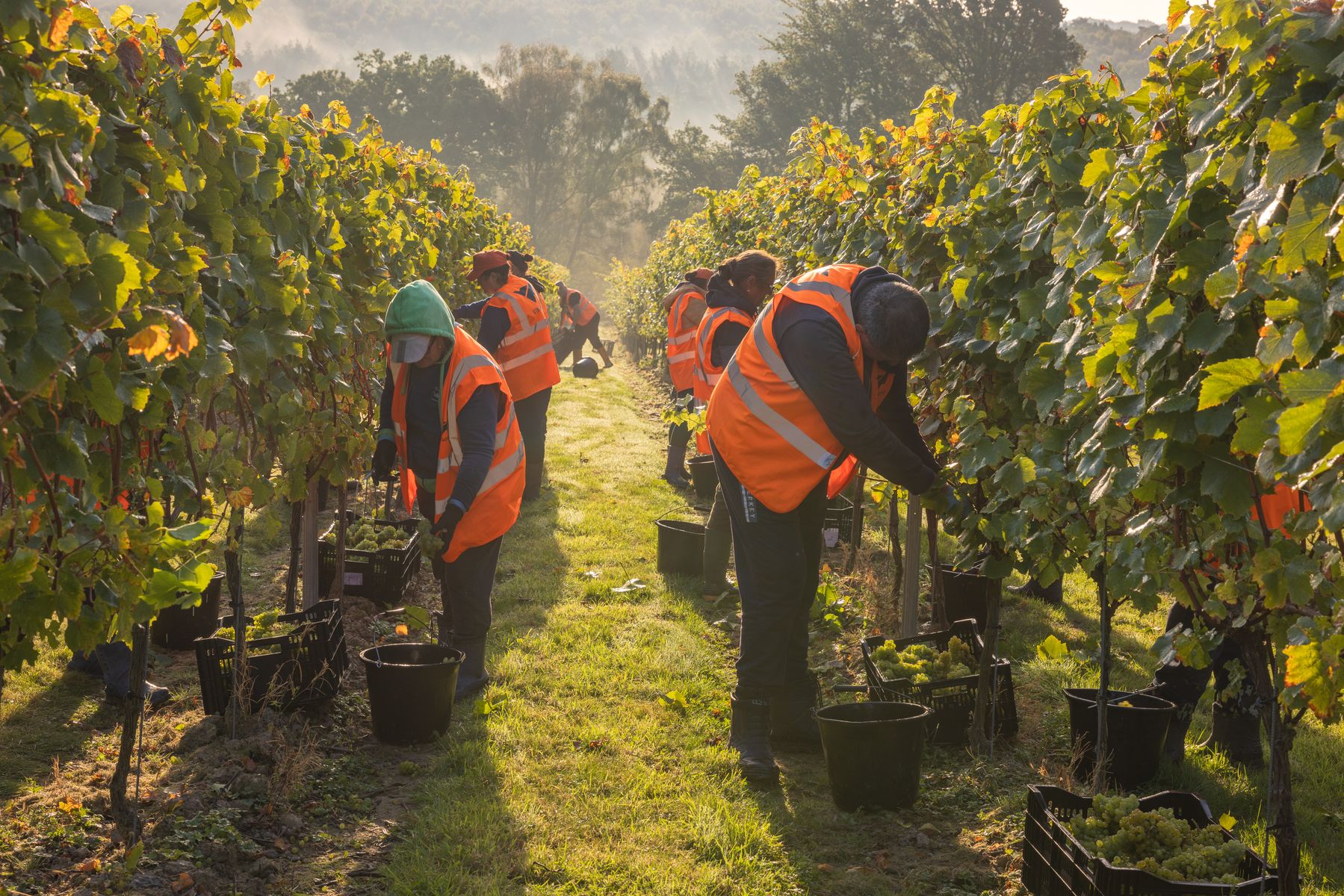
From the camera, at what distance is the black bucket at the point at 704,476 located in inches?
370

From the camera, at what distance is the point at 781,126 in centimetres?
4850

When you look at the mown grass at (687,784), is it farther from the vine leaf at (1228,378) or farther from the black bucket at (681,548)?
the vine leaf at (1228,378)

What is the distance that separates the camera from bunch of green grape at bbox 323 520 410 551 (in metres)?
6.41

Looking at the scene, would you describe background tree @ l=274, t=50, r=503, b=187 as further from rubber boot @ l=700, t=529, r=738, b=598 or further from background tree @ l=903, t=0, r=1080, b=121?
rubber boot @ l=700, t=529, r=738, b=598

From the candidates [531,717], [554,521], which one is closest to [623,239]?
[554,521]

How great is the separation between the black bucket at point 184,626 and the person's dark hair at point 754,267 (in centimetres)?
320

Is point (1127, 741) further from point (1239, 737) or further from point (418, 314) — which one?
point (418, 314)

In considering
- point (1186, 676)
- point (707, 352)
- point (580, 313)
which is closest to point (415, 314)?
point (707, 352)

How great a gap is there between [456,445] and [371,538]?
79.9 inches

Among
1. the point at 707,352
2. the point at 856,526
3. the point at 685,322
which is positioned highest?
the point at 685,322

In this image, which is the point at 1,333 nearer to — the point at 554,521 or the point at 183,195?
the point at 183,195

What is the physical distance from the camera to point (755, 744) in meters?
4.36

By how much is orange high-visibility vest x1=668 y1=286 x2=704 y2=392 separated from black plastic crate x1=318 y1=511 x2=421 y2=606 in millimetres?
2701

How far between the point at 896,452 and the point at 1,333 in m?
2.86
